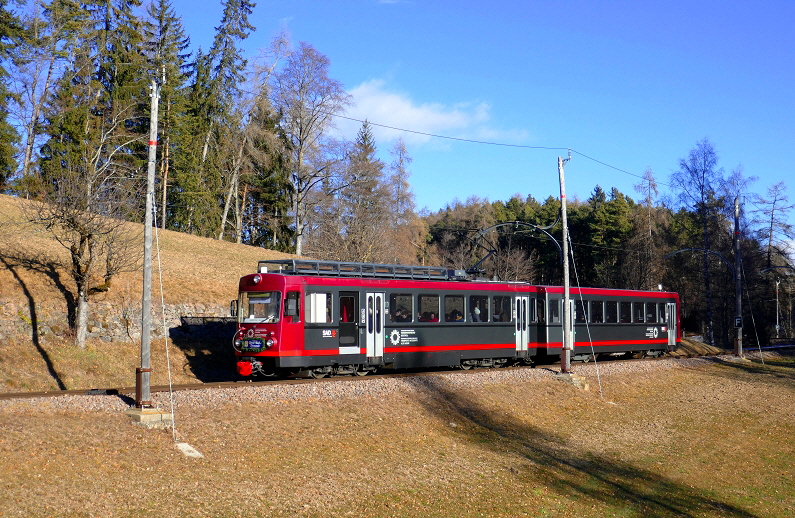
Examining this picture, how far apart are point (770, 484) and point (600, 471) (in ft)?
12.6

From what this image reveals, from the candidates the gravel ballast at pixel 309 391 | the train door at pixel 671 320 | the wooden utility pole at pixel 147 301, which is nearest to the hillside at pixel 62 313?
the gravel ballast at pixel 309 391

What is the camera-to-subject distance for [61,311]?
22.2 metres

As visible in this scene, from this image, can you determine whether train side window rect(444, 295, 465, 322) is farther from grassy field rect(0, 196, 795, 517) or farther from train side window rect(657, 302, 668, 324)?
train side window rect(657, 302, 668, 324)

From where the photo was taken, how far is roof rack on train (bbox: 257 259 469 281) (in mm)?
19531

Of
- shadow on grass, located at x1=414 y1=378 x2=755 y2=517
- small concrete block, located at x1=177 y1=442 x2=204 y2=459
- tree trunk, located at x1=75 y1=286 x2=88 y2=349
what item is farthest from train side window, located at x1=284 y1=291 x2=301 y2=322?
tree trunk, located at x1=75 y1=286 x2=88 y2=349

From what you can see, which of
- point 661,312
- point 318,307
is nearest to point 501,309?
point 318,307

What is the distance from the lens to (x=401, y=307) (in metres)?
20.9

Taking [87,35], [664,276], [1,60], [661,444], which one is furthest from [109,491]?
[664,276]

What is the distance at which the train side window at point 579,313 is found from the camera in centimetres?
2738

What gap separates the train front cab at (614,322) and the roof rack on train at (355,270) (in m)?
4.67

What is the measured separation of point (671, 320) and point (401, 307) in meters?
17.9

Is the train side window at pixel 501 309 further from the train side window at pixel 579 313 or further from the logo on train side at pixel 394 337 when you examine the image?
the logo on train side at pixel 394 337

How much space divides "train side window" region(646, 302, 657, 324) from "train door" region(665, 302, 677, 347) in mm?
1193

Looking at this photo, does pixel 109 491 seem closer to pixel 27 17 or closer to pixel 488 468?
pixel 488 468
